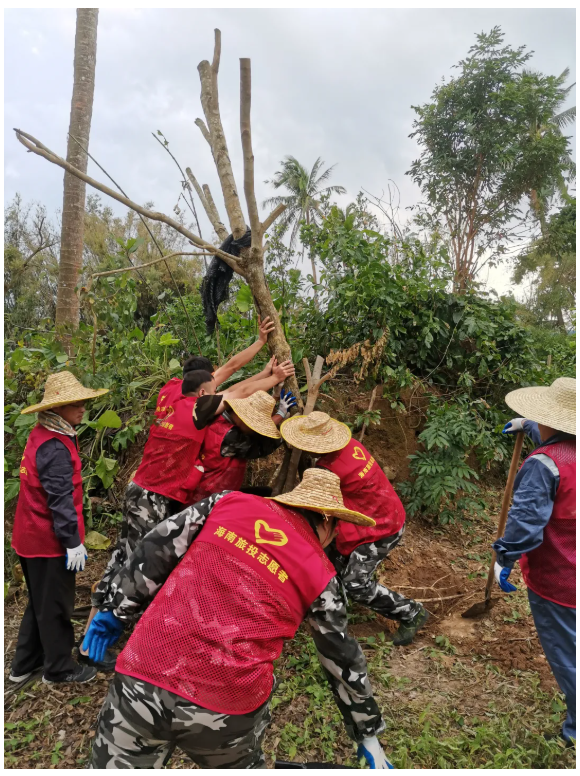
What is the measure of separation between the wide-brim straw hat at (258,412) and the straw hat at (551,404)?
4.53 feet

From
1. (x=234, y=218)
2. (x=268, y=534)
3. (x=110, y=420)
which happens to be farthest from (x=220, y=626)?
(x=110, y=420)

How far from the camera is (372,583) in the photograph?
321 centimetres

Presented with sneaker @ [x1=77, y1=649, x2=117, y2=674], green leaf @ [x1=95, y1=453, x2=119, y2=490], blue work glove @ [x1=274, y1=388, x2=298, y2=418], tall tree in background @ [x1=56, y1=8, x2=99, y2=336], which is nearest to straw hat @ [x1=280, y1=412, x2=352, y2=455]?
blue work glove @ [x1=274, y1=388, x2=298, y2=418]

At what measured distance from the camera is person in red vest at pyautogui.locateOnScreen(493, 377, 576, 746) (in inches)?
93.3

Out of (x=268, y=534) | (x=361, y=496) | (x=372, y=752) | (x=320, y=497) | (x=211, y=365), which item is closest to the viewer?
(x=268, y=534)

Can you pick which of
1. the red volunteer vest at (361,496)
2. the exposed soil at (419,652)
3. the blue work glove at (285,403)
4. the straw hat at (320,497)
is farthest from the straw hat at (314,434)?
the exposed soil at (419,652)

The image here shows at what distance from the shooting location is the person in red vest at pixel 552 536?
237 centimetres

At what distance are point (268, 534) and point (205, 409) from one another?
1.50 meters

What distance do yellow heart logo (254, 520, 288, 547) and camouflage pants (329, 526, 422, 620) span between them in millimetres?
1620

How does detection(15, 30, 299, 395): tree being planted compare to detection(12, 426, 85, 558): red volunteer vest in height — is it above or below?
above

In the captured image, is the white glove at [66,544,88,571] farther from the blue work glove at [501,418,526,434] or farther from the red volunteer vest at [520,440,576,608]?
the blue work glove at [501,418,526,434]

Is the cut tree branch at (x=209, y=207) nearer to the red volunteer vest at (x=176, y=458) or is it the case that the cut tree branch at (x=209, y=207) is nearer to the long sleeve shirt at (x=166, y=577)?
the red volunteer vest at (x=176, y=458)

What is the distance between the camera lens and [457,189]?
11.4 meters

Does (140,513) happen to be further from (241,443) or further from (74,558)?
(241,443)
